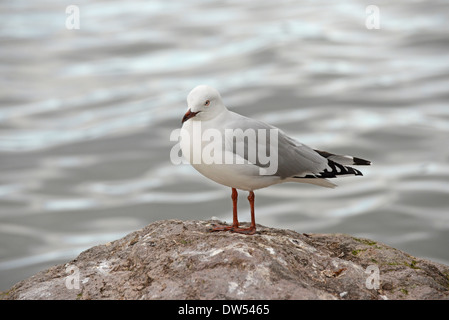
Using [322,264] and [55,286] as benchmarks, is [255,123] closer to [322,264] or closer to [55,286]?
[322,264]

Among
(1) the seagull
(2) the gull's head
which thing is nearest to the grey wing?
(1) the seagull

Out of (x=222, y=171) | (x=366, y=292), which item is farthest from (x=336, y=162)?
(x=366, y=292)

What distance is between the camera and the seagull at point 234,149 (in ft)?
18.2

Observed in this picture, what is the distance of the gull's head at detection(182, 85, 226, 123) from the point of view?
220 inches

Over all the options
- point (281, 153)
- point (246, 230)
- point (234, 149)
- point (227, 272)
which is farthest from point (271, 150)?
point (227, 272)

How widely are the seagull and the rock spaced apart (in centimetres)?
50

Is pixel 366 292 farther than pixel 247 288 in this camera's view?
Yes

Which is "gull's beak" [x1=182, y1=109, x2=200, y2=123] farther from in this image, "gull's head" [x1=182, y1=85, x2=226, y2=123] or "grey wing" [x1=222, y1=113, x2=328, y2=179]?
"grey wing" [x1=222, y1=113, x2=328, y2=179]

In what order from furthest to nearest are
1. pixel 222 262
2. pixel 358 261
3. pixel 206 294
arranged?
pixel 358 261 < pixel 222 262 < pixel 206 294

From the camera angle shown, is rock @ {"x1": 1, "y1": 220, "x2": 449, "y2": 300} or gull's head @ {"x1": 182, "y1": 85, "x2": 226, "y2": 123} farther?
gull's head @ {"x1": 182, "y1": 85, "x2": 226, "y2": 123}

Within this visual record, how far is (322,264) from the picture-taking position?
17.2ft

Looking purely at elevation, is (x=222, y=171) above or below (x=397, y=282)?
above

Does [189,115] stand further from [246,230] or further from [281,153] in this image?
[246,230]

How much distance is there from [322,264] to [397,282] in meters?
0.60
